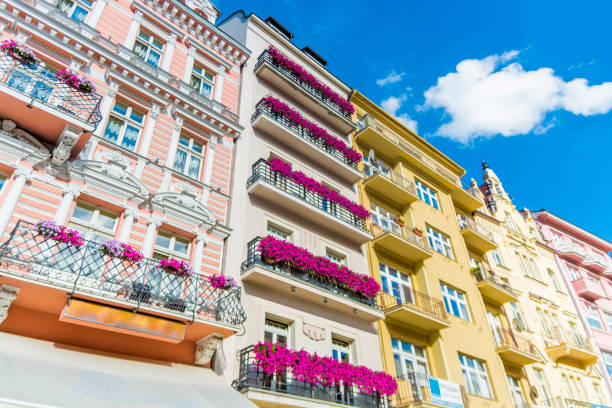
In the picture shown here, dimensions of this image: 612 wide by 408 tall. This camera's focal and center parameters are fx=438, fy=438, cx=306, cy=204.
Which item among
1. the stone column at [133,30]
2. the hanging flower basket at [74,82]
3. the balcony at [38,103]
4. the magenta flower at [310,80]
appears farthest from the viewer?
the magenta flower at [310,80]

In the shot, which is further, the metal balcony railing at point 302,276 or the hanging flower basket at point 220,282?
the metal balcony railing at point 302,276

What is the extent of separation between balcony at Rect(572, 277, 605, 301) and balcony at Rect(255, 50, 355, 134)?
64.7 feet

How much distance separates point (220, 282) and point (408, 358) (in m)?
8.51

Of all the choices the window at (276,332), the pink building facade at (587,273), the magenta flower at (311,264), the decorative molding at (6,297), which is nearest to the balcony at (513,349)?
the pink building facade at (587,273)

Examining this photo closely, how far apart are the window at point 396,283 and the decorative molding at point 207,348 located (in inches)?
334

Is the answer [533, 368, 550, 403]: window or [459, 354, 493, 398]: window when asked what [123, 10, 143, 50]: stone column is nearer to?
[459, 354, 493, 398]: window

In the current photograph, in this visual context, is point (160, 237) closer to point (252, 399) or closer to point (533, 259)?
point (252, 399)

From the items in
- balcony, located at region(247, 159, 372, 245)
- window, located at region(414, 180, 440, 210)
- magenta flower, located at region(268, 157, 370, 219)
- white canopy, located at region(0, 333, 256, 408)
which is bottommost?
white canopy, located at region(0, 333, 256, 408)

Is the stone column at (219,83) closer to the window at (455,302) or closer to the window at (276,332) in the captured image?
the window at (276,332)

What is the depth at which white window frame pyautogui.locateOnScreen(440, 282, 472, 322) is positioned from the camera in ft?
61.6

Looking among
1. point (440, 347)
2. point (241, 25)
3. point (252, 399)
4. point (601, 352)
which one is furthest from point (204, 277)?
point (601, 352)

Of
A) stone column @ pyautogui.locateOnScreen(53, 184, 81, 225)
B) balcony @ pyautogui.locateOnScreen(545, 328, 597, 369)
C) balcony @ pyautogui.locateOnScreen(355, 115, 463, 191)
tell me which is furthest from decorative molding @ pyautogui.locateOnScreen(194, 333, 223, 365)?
balcony @ pyautogui.locateOnScreen(545, 328, 597, 369)

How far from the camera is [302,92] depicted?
19.4 meters

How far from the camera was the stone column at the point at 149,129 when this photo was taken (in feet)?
41.1
